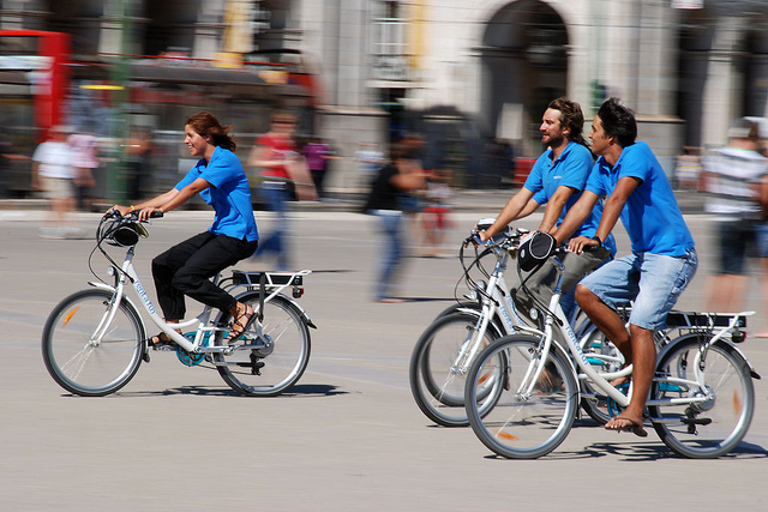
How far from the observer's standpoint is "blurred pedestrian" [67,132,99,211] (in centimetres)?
1911

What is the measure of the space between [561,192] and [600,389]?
1.40m

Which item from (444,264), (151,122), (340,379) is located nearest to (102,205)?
(151,122)

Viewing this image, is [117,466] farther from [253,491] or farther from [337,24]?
[337,24]

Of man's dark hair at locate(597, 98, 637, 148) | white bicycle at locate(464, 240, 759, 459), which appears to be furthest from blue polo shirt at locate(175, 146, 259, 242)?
man's dark hair at locate(597, 98, 637, 148)

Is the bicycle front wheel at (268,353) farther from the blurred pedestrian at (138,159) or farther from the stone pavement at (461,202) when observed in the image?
the blurred pedestrian at (138,159)

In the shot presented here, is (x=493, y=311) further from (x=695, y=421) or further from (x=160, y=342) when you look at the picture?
Answer: (x=160, y=342)

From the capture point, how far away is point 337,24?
3322 cm

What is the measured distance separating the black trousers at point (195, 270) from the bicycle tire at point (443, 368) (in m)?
1.40

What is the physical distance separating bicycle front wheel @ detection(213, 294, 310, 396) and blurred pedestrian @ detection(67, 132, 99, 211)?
1161cm

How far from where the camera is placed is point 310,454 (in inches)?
229

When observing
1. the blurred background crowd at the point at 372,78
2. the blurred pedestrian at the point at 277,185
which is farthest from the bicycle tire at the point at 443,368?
the blurred background crowd at the point at 372,78

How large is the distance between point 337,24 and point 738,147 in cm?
2413

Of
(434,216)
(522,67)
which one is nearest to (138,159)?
(434,216)

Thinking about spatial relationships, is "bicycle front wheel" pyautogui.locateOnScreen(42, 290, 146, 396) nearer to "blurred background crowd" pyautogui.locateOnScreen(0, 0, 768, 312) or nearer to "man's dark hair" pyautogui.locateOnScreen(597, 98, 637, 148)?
"man's dark hair" pyautogui.locateOnScreen(597, 98, 637, 148)
